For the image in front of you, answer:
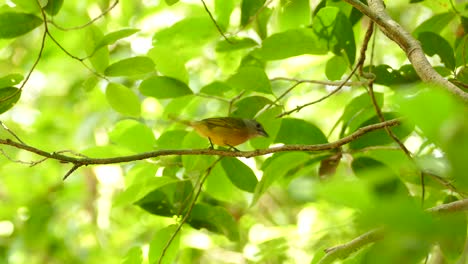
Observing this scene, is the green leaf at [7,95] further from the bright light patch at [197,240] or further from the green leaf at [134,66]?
the bright light patch at [197,240]

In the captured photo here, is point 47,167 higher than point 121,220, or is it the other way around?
point 47,167

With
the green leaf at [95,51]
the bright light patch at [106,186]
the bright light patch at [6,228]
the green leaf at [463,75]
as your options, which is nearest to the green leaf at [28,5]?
the green leaf at [95,51]

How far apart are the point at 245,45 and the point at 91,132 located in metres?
2.27

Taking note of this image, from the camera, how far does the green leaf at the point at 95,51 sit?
184cm

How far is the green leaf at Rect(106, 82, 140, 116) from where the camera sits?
6.33 ft

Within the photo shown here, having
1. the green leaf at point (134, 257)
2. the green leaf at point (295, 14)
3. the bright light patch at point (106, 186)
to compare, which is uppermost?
the green leaf at point (295, 14)

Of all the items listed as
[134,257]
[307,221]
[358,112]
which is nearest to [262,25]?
[358,112]

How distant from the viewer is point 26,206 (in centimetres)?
343

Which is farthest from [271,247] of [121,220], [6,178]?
[121,220]

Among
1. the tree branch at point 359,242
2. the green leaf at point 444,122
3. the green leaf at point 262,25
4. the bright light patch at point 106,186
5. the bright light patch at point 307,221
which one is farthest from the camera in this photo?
the bright light patch at point 106,186

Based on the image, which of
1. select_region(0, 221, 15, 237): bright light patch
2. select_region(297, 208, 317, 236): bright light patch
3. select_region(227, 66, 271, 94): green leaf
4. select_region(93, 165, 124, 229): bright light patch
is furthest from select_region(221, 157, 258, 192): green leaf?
select_region(93, 165, 124, 229): bright light patch

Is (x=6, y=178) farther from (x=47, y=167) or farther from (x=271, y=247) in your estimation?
(x=271, y=247)

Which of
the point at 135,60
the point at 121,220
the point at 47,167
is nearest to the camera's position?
the point at 135,60

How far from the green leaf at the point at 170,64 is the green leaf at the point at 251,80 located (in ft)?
0.73
